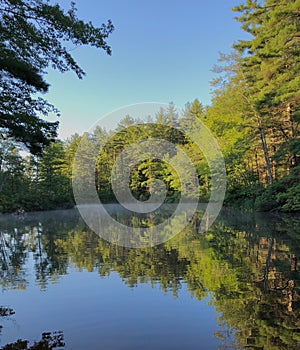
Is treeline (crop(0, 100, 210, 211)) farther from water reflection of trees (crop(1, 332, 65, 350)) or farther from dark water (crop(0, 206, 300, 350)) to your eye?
water reflection of trees (crop(1, 332, 65, 350))

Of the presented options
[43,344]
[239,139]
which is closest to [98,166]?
[239,139]

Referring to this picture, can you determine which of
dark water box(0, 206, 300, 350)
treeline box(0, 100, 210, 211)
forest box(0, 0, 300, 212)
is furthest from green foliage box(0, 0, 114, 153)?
→ treeline box(0, 100, 210, 211)

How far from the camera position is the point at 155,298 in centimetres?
586

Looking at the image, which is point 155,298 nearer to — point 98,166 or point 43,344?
point 43,344

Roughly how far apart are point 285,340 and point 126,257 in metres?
5.96

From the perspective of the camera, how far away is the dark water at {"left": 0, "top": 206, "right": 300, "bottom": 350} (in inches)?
166

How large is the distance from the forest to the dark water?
3757mm

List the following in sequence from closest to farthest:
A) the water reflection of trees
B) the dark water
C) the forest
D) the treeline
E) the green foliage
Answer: the water reflection of trees → the dark water → the green foliage → the forest → the treeline

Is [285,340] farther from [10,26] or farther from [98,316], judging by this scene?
[10,26]

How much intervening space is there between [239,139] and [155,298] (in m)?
24.5

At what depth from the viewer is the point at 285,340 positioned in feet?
12.9

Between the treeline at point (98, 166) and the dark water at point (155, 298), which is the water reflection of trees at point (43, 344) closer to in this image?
the dark water at point (155, 298)

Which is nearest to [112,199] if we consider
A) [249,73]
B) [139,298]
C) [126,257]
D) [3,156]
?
[3,156]

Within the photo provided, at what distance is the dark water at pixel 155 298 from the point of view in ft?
13.9
